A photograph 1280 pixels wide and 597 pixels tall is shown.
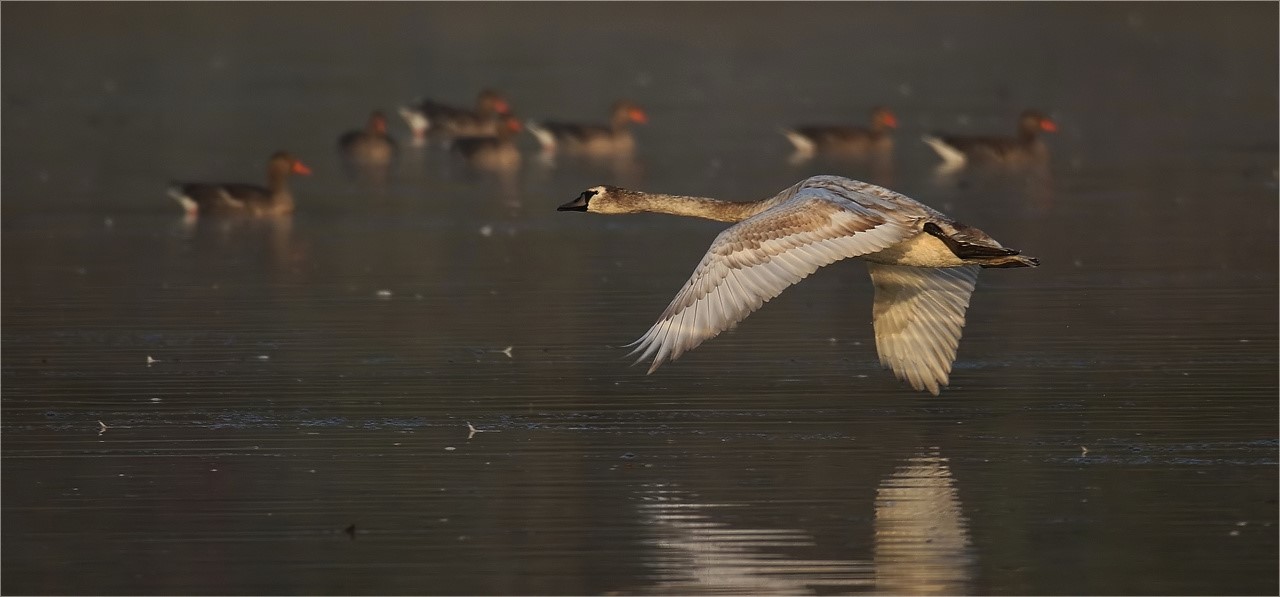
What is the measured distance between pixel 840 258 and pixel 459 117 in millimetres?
22127

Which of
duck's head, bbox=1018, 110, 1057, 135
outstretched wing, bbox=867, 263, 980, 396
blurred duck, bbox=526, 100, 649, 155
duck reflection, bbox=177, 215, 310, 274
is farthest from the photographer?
blurred duck, bbox=526, 100, 649, 155

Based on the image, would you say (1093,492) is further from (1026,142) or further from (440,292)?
(1026,142)

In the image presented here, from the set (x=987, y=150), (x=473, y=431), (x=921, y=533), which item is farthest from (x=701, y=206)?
(x=987, y=150)

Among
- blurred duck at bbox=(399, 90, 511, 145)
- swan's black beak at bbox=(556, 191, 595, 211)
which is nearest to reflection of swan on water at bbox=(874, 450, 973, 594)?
swan's black beak at bbox=(556, 191, 595, 211)

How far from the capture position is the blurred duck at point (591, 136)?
28875mm

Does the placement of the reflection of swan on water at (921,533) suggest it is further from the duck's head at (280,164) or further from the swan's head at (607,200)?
the duck's head at (280,164)

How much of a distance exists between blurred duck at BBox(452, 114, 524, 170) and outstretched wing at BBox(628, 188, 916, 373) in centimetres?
1772

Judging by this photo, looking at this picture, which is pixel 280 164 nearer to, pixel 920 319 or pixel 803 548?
pixel 920 319

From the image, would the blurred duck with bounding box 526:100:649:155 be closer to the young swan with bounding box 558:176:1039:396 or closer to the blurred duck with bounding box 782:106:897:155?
the blurred duck with bounding box 782:106:897:155

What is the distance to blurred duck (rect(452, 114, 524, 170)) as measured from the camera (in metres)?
Answer: 28.2

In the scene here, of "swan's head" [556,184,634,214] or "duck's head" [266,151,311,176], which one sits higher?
"swan's head" [556,184,634,214]

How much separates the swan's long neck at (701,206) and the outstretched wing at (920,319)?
714 mm

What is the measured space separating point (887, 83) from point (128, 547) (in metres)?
32.2

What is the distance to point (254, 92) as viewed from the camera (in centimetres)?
3762
